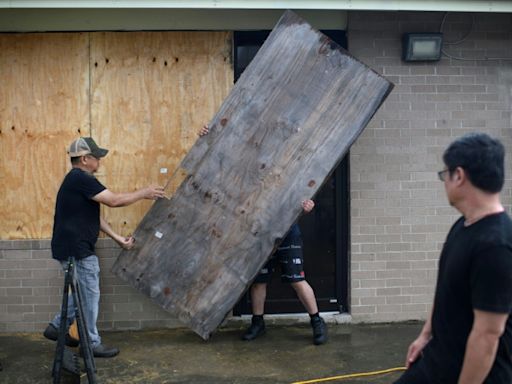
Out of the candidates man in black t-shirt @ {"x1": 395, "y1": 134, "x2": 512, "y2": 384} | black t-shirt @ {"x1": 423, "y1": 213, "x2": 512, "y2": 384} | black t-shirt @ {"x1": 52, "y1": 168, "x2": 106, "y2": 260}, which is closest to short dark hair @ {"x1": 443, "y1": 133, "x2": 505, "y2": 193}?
man in black t-shirt @ {"x1": 395, "y1": 134, "x2": 512, "y2": 384}

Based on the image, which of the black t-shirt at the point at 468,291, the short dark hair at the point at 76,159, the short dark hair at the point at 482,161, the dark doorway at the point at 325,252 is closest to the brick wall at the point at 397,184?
the dark doorway at the point at 325,252

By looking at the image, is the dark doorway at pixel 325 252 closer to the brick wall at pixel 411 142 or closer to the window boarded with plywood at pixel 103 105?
the brick wall at pixel 411 142

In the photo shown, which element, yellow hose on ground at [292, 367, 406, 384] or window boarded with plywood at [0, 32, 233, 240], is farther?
window boarded with plywood at [0, 32, 233, 240]

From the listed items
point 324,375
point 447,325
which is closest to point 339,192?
point 324,375

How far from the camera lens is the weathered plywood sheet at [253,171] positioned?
5047 millimetres

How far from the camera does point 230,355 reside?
5.29m

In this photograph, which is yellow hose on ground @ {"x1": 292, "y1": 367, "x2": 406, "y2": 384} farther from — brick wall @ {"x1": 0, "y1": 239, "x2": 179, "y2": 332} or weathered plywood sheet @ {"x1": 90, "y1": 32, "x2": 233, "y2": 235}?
weathered plywood sheet @ {"x1": 90, "y1": 32, "x2": 233, "y2": 235}

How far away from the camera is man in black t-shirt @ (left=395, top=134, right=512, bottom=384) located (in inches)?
93.6

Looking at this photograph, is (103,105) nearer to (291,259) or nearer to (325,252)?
(291,259)

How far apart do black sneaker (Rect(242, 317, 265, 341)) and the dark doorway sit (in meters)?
0.41

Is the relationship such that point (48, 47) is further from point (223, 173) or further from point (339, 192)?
point (339, 192)

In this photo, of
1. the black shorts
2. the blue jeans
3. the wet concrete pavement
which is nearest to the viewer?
the wet concrete pavement

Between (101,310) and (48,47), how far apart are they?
2543mm

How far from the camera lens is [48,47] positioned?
579 centimetres
